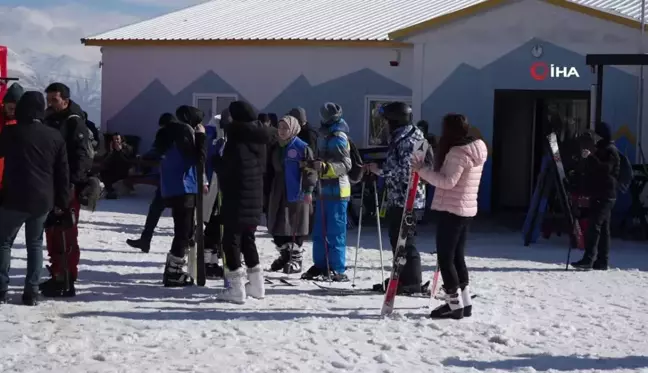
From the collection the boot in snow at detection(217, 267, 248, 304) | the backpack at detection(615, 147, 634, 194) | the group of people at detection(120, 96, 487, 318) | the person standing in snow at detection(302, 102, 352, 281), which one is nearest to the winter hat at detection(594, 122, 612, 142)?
the backpack at detection(615, 147, 634, 194)

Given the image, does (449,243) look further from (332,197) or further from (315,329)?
(332,197)

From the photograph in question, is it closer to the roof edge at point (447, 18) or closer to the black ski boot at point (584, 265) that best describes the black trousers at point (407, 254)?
the black ski boot at point (584, 265)

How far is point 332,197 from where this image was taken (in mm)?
10234

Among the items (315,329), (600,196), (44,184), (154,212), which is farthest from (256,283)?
(600,196)

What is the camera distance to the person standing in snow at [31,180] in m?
8.35

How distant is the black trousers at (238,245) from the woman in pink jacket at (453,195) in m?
1.61

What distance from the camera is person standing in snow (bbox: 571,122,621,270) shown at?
475 inches

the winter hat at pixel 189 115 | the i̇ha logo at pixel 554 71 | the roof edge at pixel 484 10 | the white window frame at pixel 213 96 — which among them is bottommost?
the winter hat at pixel 189 115

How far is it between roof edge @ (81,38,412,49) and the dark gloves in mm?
11316

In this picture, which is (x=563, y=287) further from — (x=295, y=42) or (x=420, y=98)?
(x=295, y=42)

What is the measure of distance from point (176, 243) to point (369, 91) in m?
11.1

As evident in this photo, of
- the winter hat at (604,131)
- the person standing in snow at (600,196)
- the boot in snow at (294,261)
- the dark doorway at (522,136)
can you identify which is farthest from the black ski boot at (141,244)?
the dark doorway at (522,136)

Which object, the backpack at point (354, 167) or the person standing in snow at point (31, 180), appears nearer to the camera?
the person standing in snow at point (31, 180)

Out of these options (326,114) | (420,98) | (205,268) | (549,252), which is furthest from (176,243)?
(420,98)
